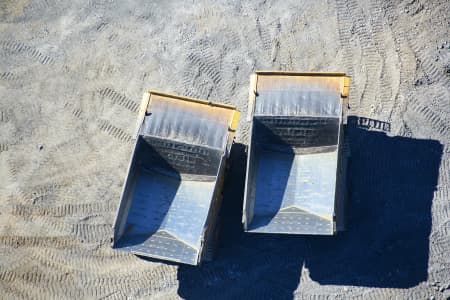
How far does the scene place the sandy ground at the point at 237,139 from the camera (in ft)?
36.7

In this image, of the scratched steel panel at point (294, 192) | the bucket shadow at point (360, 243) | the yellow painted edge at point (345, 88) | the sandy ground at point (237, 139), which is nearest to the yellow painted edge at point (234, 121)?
the scratched steel panel at point (294, 192)

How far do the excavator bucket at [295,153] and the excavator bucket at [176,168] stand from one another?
26.4 inches

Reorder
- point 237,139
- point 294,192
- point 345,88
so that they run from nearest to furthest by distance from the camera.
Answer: point 345,88 → point 294,192 → point 237,139

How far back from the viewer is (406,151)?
1151 centimetres

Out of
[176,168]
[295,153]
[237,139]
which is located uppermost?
[237,139]

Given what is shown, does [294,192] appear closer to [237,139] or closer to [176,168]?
[237,139]

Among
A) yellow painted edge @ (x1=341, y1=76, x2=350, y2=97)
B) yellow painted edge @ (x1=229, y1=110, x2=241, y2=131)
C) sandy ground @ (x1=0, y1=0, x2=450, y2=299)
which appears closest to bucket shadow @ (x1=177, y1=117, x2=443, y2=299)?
sandy ground @ (x1=0, y1=0, x2=450, y2=299)

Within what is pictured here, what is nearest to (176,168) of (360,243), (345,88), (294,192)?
(294,192)

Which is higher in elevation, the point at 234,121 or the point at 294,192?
the point at 234,121

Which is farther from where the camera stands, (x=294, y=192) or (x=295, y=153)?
(x=295, y=153)

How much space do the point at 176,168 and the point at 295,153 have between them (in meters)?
2.42

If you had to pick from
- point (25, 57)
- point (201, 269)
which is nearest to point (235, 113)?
point (201, 269)

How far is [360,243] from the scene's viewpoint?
1116 cm

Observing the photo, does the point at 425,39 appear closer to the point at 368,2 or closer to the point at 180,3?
the point at 368,2
